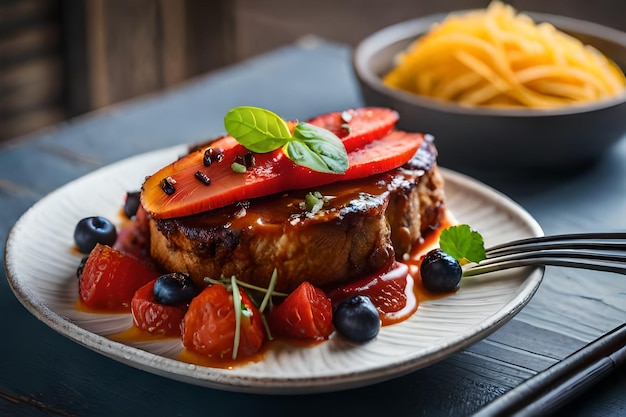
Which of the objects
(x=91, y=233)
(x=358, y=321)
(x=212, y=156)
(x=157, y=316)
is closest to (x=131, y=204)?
(x=91, y=233)

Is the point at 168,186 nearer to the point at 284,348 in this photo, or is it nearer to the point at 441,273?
the point at 284,348

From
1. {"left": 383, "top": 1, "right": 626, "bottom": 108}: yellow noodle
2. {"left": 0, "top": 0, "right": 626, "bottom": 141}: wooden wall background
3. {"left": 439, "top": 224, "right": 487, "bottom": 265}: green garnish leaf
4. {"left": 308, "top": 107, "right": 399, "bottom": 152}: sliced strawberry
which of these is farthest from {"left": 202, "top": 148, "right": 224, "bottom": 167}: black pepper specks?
{"left": 0, "top": 0, "right": 626, "bottom": 141}: wooden wall background

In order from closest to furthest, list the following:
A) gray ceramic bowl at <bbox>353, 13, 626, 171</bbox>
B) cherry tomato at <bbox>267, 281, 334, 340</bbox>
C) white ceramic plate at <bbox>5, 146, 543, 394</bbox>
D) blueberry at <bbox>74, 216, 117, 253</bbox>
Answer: white ceramic plate at <bbox>5, 146, 543, 394</bbox>, cherry tomato at <bbox>267, 281, 334, 340</bbox>, blueberry at <bbox>74, 216, 117, 253</bbox>, gray ceramic bowl at <bbox>353, 13, 626, 171</bbox>

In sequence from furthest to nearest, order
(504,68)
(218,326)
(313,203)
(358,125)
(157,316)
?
(504,68) < (358,125) < (313,203) < (157,316) < (218,326)

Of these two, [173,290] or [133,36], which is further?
[133,36]

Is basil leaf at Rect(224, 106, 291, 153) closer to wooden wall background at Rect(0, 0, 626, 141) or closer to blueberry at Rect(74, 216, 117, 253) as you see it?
blueberry at Rect(74, 216, 117, 253)

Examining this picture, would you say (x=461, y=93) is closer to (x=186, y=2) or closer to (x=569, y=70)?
(x=569, y=70)

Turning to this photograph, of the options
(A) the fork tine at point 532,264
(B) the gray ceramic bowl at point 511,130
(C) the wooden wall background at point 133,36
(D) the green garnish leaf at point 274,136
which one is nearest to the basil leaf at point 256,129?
(D) the green garnish leaf at point 274,136
